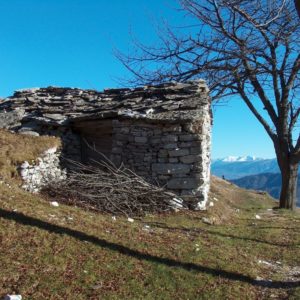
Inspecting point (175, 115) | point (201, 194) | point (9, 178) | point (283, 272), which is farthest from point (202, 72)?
point (283, 272)

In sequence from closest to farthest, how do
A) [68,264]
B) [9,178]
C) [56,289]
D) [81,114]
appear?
[56,289]
[68,264]
[9,178]
[81,114]

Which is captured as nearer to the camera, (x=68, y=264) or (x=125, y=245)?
(x=68, y=264)

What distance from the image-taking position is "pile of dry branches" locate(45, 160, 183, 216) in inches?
389

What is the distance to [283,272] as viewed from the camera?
269 inches

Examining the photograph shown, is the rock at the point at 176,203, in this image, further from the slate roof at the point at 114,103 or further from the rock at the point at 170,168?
the slate roof at the point at 114,103

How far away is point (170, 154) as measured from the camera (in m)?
11.2

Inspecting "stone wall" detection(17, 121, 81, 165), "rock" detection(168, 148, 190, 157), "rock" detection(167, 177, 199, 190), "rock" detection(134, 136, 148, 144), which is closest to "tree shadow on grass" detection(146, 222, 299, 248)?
"rock" detection(167, 177, 199, 190)

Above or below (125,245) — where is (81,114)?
above

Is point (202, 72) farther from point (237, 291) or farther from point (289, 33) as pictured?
point (237, 291)

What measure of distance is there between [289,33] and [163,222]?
21.3 feet

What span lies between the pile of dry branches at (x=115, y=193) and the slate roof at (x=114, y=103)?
168 centimetres

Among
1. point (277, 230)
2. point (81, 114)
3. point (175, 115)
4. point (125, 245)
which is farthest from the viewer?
point (81, 114)

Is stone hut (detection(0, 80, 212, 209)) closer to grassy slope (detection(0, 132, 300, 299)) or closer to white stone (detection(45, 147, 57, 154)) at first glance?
white stone (detection(45, 147, 57, 154))

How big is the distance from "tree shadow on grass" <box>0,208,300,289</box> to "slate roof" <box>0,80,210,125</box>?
5298 millimetres
